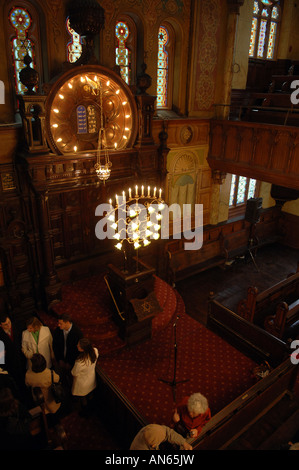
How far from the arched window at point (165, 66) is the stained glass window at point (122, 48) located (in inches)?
47.1

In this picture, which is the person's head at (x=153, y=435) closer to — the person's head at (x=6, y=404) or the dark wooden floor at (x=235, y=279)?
the person's head at (x=6, y=404)

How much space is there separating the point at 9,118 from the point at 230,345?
6.44 metres

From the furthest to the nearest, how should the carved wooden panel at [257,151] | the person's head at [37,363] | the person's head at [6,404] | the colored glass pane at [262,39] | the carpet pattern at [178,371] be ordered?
the colored glass pane at [262,39], the carved wooden panel at [257,151], the carpet pattern at [178,371], the person's head at [37,363], the person's head at [6,404]

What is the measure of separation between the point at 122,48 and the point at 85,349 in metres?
6.92

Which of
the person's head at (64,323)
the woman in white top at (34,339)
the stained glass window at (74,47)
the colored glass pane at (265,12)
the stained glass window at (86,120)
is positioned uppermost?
the colored glass pane at (265,12)

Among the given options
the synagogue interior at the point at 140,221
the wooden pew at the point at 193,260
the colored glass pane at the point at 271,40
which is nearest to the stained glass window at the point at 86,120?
the synagogue interior at the point at 140,221

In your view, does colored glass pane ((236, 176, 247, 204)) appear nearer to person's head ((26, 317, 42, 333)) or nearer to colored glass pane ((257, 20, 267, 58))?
colored glass pane ((257, 20, 267, 58))

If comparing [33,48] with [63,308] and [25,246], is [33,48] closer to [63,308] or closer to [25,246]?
[25,246]

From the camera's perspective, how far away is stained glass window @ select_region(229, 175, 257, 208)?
12246 millimetres

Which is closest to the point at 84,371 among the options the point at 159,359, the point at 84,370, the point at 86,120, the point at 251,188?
the point at 84,370

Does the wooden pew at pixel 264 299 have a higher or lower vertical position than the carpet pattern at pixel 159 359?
higher

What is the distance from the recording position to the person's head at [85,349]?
4.87 metres

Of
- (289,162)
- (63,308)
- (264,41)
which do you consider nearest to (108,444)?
(63,308)

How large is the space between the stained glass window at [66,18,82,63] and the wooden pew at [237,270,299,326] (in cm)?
619
